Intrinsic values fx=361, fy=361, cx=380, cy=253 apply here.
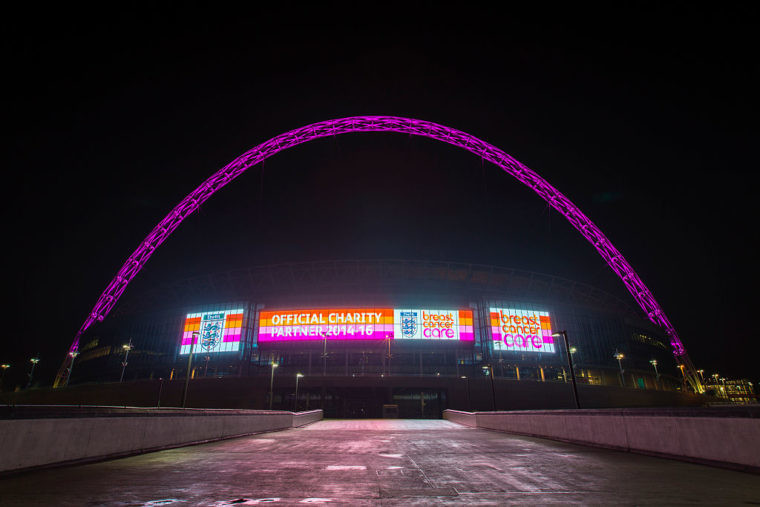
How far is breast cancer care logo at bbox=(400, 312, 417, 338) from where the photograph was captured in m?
60.5

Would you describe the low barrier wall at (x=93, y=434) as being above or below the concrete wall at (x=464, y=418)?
above

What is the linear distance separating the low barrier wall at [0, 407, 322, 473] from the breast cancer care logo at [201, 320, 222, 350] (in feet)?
182

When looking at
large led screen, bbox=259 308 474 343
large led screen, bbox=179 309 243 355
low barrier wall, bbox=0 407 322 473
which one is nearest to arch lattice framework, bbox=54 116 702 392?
large led screen, bbox=179 309 243 355

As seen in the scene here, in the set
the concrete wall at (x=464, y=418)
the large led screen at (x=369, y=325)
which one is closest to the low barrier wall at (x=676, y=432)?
the concrete wall at (x=464, y=418)

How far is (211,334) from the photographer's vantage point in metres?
66.1

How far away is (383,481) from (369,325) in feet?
181

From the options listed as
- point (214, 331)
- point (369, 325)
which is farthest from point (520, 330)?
point (214, 331)

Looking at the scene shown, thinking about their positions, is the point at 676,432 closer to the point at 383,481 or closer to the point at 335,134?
the point at 383,481

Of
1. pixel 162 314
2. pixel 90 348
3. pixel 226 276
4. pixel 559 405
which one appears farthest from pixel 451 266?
pixel 90 348

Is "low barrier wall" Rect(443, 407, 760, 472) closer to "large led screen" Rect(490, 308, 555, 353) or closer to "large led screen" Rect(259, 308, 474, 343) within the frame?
"large led screen" Rect(259, 308, 474, 343)

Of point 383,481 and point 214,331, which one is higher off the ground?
point 214,331

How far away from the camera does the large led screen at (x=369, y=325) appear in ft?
198

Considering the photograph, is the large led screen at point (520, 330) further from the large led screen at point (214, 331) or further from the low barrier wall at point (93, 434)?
the low barrier wall at point (93, 434)

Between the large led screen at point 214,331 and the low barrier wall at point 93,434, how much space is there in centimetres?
5358
